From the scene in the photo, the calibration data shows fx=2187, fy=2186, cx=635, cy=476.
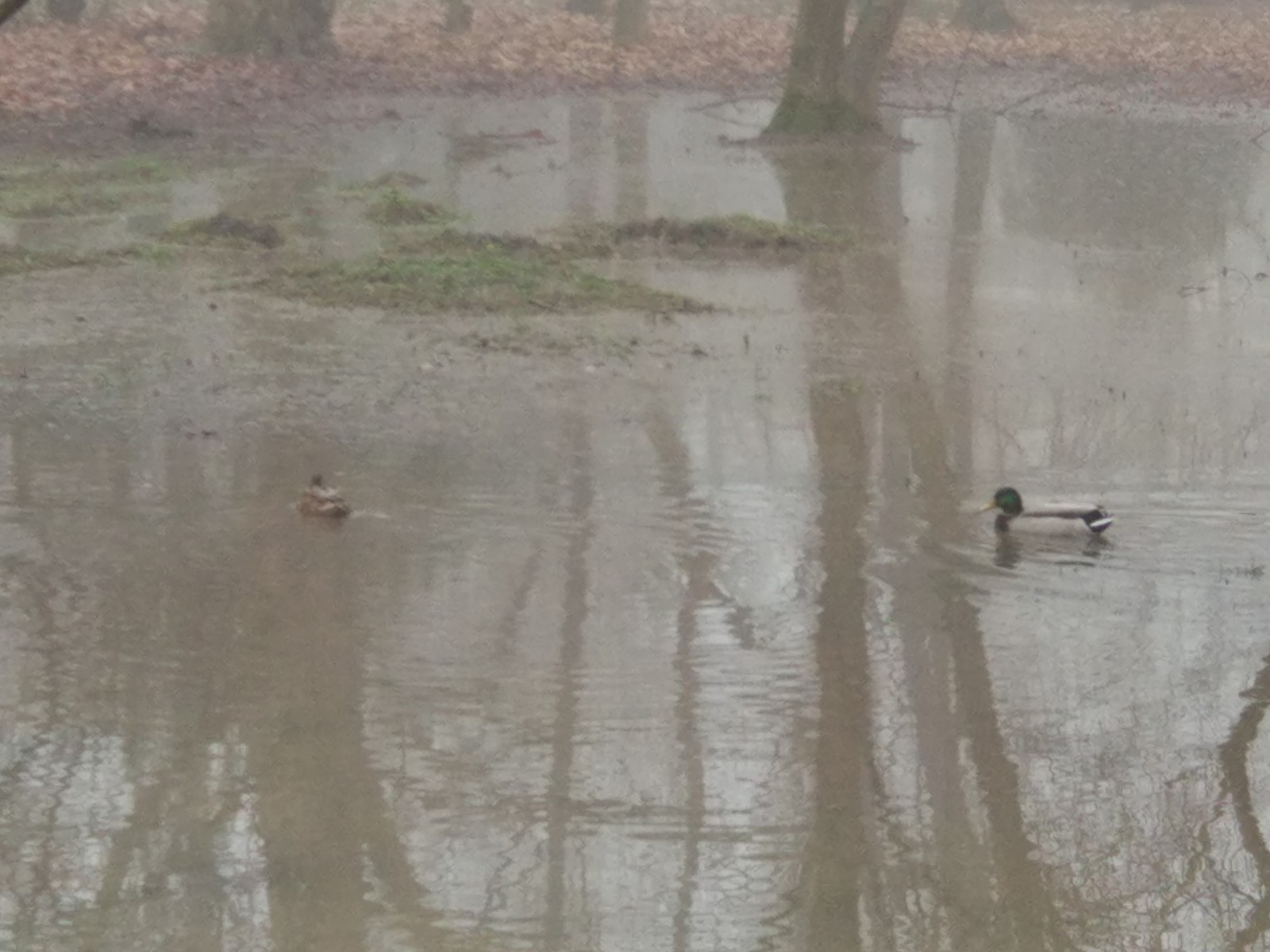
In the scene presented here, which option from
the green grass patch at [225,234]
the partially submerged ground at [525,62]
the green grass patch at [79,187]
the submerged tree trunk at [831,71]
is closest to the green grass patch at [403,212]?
the green grass patch at [225,234]

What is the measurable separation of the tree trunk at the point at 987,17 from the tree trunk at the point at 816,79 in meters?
12.5

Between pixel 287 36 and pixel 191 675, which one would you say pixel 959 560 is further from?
pixel 287 36

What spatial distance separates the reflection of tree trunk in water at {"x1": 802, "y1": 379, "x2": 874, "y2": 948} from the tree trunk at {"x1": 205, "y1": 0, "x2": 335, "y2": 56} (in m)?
15.7

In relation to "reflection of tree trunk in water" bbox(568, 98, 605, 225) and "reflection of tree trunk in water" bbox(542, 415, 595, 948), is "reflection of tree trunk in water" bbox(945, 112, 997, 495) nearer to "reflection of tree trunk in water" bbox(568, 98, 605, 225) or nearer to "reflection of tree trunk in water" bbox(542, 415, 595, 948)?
"reflection of tree trunk in water" bbox(542, 415, 595, 948)

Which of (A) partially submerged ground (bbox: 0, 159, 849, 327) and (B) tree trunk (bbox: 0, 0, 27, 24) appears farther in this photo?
(A) partially submerged ground (bbox: 0, 159, 849, 327)

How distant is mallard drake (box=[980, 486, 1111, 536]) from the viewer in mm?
9336

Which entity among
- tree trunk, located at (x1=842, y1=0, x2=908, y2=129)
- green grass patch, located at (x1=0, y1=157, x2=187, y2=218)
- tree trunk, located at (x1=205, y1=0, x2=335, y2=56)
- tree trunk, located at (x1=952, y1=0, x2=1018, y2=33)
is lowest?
green grass patch, located at (x1=0, y1=157, x2=187, y2=218)

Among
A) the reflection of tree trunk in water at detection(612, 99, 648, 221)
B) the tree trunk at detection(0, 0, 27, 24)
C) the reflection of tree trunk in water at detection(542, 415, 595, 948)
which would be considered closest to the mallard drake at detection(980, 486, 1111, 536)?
the reflection of tree trunk in water at detection(542, 415, 595, 948)

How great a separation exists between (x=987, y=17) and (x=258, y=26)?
13.0m

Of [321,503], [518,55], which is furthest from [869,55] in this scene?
[321,503]

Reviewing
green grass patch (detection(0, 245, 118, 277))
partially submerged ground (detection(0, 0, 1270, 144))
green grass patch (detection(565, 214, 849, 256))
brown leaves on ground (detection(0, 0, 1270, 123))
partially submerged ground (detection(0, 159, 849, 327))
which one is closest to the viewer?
partially submerged ground (detection(0, 159, 849, 327))

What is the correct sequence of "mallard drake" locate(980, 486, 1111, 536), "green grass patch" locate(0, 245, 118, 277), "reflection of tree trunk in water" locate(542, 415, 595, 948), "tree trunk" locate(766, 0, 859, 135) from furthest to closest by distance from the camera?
"tree trunk" locate(766, 0, 859, 135) → "green grass patch" locate(0, 245, 118, 277) → "mallard drake" locate(980, 486, 1111, 536) → "reflection of tree trunk in water" locate(542, 415, 595, 948)

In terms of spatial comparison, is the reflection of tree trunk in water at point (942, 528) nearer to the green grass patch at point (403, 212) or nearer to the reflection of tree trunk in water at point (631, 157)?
the reflection of tree trunk in water at point (631, 157)

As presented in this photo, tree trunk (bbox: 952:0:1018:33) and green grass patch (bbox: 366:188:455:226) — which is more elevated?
tree trunk (bbox: 952:0:1018:33)
